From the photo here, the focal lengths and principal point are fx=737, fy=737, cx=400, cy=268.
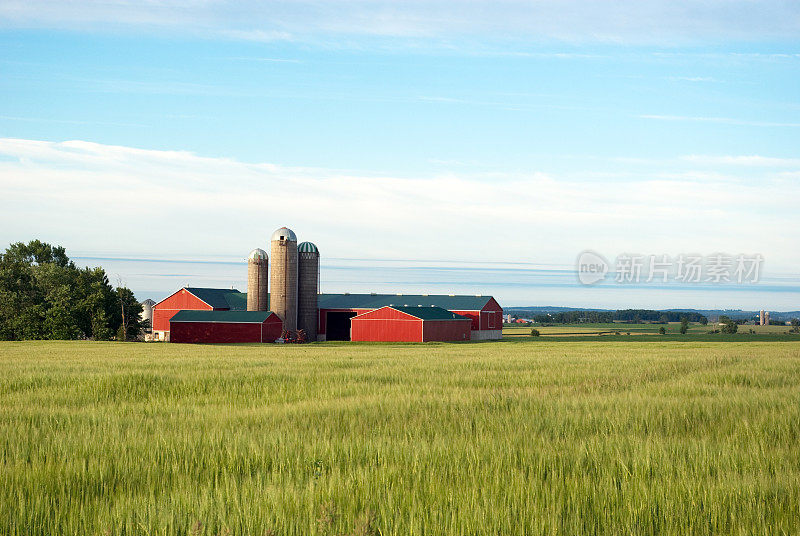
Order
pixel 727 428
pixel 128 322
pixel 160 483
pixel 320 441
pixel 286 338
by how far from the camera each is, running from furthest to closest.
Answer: pixel 128 322 → pixel 286 338 → pixel 727 428 → pixel 320 441 → pixel 160 483

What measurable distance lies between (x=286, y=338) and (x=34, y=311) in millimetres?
30483

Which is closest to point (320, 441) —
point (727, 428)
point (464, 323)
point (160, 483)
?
point (160, 483)

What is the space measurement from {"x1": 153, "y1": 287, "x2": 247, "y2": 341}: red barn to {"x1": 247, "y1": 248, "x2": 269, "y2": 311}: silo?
5.86 m

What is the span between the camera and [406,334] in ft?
276

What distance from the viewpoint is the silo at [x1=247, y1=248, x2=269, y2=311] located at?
295 feet

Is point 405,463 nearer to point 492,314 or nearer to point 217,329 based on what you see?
point 217,329

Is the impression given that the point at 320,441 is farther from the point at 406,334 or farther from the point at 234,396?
the point at 406,334

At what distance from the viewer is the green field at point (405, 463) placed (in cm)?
787

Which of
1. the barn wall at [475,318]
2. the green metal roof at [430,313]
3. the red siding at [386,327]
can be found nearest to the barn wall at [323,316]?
the red siding at [386,327]

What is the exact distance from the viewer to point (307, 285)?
287 ft

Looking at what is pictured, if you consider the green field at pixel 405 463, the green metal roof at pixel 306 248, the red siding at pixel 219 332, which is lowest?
the red siding at pixel 219 332

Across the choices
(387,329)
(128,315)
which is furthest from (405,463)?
(128,315)

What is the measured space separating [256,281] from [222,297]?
1077 cm

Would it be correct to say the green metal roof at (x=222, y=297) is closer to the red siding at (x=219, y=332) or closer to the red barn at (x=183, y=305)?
the red barn at (x=183, y=305)
